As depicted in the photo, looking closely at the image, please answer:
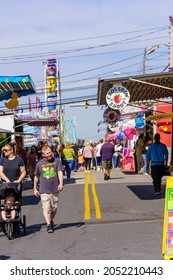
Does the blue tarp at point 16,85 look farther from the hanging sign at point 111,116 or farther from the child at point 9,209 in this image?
the child at point 9,209

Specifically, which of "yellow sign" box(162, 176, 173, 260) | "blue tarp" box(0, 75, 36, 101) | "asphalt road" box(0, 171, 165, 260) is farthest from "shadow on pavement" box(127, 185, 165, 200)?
"yellow sign" box(162, 176, 173, 260)

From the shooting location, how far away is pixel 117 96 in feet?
53.5

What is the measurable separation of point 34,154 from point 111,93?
707 centimetres

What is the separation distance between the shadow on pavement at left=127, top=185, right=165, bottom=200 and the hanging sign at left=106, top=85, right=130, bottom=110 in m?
2.68

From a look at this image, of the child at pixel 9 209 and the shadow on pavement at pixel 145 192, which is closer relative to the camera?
the child at pixel 9 209

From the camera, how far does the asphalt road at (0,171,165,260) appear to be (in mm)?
8508

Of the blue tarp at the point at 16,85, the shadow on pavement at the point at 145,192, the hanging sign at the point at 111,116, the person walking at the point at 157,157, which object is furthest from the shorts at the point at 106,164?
the person walking at the point at 157,157

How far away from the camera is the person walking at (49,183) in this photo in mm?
10695

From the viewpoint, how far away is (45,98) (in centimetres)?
10081

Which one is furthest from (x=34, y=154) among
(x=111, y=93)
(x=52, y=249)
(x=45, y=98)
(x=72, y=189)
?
(x=45, y=98)

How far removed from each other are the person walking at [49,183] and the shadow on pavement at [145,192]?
5467mm

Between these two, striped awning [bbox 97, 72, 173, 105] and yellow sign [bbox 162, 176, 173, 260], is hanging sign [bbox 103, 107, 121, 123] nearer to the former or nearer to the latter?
striped awning [bbox 97, 72, 173, 105]

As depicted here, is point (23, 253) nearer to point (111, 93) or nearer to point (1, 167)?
point (1, 167)
